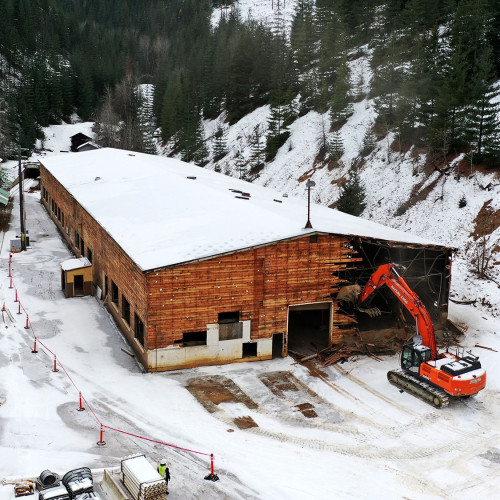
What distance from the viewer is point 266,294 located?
84.5 feet

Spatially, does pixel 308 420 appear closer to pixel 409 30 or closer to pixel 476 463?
pixel 476 463

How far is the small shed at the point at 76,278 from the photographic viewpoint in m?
33.4

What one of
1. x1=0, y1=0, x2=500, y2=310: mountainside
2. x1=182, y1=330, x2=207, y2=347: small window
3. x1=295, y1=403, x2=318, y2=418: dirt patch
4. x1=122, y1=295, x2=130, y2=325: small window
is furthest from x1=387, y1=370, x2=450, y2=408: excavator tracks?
x1=0, y1=0, x2=500, y2=310: mountainside

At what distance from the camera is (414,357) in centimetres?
2277

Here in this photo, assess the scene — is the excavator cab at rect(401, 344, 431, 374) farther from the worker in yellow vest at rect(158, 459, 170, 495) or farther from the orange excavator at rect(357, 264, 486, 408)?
the worker in yellow vest at rect(158, 459, 170, 495)

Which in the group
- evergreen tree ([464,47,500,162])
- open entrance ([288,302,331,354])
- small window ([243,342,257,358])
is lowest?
open entrance ([288,302,331,354])

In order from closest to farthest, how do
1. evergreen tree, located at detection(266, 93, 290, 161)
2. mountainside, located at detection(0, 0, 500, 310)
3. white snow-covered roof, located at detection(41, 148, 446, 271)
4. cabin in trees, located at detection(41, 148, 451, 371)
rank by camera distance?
cabin in trees, located at detection(41, 148, 451, 371) < white snow-covered roof, located at detection(41, 148, 446, 271) < mountainside, located at detection(0, 0, 500, 310) < evergreen tree, located at detection(266, 93, 290, 161)

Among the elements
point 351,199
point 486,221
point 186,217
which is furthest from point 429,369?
point 351,199

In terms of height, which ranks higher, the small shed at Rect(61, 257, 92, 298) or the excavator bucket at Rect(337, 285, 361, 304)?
the excavator bucket at Rect(337, 285, 361, 304)

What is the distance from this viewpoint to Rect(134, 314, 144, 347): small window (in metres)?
25.4

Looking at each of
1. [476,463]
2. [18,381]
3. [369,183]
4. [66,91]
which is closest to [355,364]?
[476,463]

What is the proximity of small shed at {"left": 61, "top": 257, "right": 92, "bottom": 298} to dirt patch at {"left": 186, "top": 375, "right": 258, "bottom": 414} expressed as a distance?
43.0 feet

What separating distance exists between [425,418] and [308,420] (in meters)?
4.37

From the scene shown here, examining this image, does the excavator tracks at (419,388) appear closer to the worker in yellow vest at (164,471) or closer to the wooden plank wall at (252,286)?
the wooden plank wall at (252,286)
